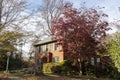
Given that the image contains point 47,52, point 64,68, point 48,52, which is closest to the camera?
point 64,68

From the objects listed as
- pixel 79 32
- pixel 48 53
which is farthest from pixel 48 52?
pixel 79 32

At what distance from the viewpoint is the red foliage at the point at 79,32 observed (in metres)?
31.3

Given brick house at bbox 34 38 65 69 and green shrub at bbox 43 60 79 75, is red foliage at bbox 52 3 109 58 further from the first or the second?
brick house at bbox 34 38 65 69

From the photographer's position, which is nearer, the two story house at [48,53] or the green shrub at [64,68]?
the green shrub at [64,68]

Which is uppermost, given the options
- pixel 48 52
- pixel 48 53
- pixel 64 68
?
pixel 48 52

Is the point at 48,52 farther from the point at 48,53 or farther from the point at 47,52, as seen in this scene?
the point at 47,52

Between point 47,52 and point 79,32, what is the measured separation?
16.8 m

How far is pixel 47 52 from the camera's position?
47.0 metres

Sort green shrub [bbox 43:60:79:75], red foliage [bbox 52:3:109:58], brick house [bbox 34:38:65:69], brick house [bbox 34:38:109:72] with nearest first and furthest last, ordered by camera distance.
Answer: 1. red foliage [bbox 52:3:109:58]
2. green shrub [bbox 43:60:79:75]
3. brick house [bbox 34:38:109:72]
4. brick house [bbox 34:38:65:69]

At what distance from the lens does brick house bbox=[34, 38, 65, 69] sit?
4418cm

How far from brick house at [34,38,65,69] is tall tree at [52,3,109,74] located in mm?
10709

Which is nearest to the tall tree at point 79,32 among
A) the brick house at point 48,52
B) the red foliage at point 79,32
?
the red foliage at point 79,32

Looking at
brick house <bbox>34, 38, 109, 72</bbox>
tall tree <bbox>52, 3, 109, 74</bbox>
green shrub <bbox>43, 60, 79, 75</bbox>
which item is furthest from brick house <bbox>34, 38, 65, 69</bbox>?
tall tree <bbox>52, 3, 109, 74</bbox>

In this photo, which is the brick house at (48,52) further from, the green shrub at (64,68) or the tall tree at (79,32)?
the tall tree at (79,32)
